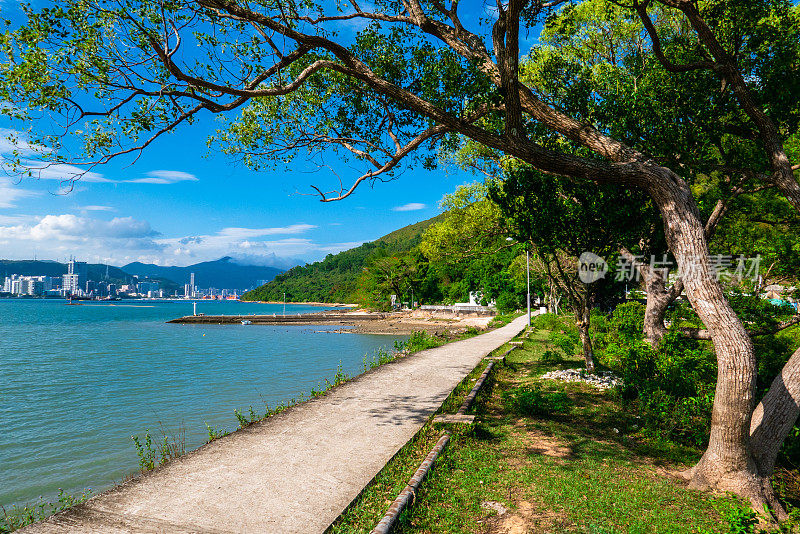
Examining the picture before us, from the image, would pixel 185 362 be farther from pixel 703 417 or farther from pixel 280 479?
pixel 703 417

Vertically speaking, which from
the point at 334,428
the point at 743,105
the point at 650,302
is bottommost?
the point at 334,428

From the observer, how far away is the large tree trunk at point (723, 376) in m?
4.44

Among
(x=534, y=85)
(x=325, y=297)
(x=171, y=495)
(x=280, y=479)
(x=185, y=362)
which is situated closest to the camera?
(x=171, y=495)

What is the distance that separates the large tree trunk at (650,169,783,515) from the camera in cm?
444

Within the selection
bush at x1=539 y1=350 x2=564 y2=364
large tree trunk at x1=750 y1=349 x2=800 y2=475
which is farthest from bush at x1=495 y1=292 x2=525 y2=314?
large tree trunk at x1=750 y1=349 x2=800 y2=475

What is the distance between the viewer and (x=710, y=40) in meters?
6.52

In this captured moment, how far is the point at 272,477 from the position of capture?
4832mm

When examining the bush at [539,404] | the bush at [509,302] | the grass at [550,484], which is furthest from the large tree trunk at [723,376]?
the bush at [509,302]

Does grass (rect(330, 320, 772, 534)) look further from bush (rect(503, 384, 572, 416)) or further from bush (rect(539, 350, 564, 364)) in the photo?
bush (rect(539, 350, 564, 364))

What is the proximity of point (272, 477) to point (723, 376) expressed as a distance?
517 centimetres

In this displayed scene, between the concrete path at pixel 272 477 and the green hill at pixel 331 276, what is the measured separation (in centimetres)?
12210

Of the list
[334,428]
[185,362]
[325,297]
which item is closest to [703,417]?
[334,428]

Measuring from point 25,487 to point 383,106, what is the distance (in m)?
9.27

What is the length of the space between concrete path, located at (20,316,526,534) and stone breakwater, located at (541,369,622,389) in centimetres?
385
